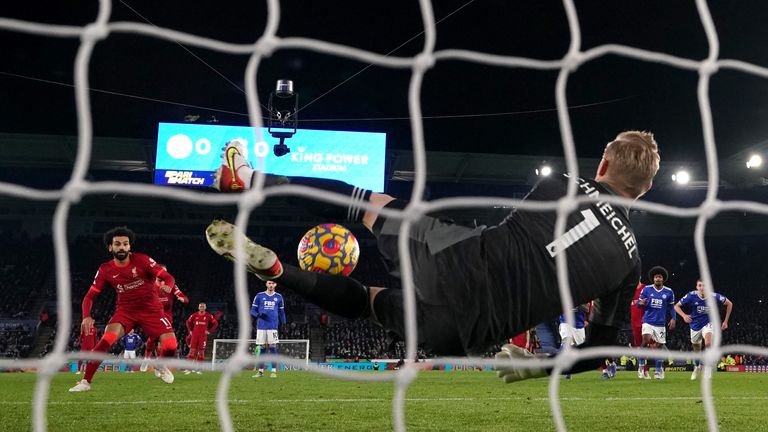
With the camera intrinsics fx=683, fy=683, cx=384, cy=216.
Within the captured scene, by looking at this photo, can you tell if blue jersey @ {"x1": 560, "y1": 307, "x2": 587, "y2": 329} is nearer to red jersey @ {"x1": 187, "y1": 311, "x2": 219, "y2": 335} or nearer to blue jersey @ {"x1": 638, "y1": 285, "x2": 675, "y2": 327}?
blue jersey @ {"x1": 638, "y1": 285, "x2": 675, "y2": 327}

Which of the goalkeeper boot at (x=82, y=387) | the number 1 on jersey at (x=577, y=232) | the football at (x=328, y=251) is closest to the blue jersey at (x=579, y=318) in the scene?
the goalkeeper boot at (x=82, y=387)

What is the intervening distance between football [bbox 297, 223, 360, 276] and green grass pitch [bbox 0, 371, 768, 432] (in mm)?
1266

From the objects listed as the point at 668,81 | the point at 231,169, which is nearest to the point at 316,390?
the point at 231,169

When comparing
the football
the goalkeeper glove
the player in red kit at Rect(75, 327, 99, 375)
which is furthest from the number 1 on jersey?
the player in red kit at Rect(75, 327, 99, 375)

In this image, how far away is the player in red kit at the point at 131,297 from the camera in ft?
22.3

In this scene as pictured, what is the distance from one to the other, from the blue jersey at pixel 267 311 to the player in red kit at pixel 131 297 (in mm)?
4664

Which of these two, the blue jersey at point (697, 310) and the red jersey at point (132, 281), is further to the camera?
the blue jersey at point (697, 310)

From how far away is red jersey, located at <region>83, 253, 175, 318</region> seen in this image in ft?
22.4

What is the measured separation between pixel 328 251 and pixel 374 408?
2.42m

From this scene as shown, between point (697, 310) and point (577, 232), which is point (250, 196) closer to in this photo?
point (577, 232)

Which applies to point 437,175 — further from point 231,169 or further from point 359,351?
point 231,169

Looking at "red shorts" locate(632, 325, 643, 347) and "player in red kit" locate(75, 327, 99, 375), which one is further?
"red shorts" locate(632, 325, 643, 347)

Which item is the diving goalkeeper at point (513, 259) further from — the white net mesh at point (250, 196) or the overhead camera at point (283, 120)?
the overhead camera at point (283, 120)

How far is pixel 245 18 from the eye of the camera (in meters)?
12.5
